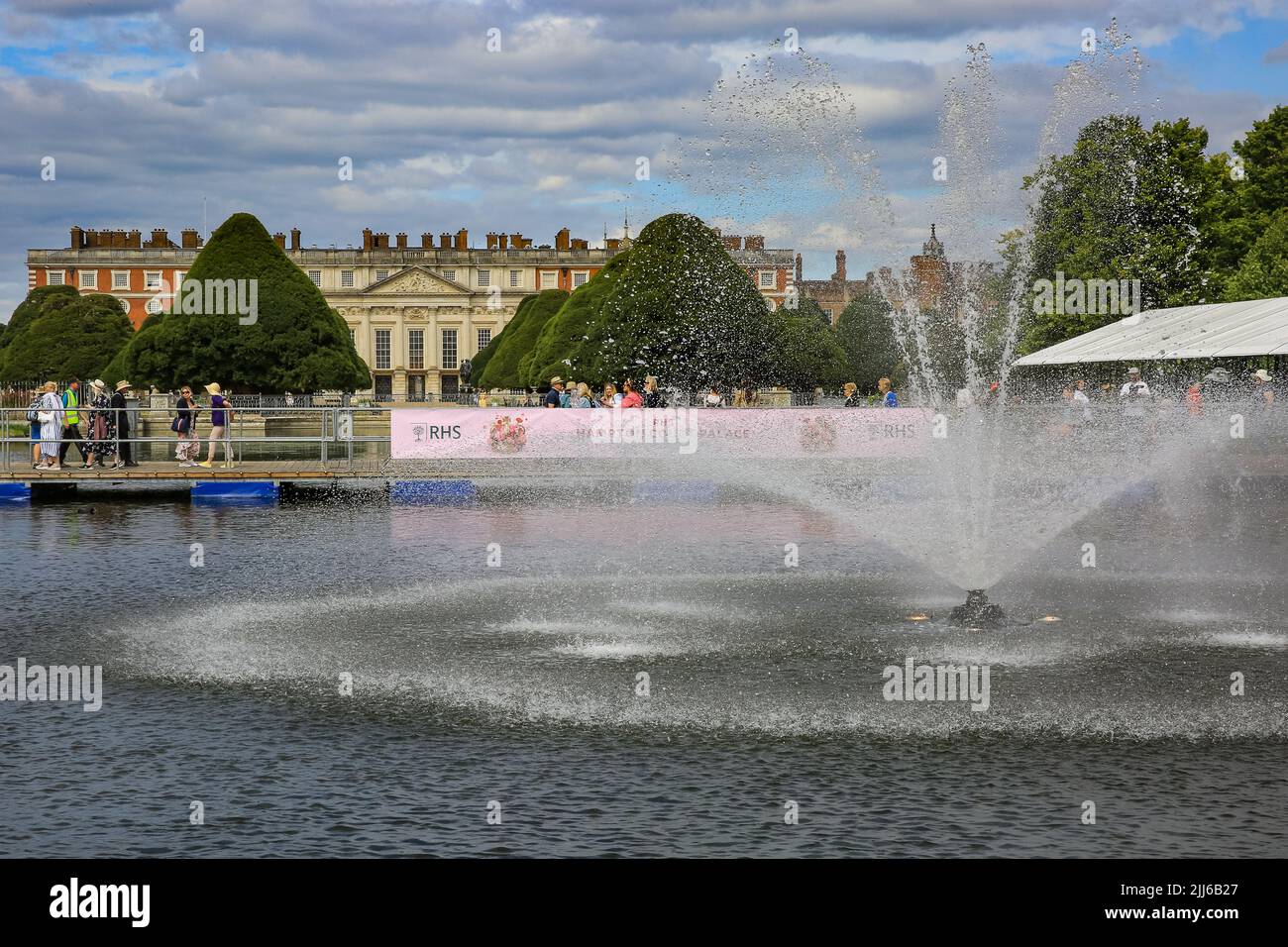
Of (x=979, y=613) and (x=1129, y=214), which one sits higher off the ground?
(x=1129, y=214)

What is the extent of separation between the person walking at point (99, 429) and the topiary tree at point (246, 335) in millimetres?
31386

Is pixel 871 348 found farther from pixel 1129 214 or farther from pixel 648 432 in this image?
pixel 648 432

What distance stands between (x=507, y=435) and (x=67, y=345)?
241 feet

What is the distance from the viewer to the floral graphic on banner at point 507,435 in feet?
99.7

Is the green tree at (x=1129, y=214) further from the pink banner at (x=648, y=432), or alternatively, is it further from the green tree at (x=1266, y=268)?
the pink banner at (x=648, y=432)

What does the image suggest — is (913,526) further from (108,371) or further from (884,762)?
(108,371)

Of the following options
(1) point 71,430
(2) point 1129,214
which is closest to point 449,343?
(2) point 1129,214

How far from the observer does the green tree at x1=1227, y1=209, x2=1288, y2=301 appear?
1864 inches

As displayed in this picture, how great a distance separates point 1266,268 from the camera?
1944 inches

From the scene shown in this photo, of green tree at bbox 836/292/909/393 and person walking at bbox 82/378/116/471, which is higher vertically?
green tree at bbox 836/292/909/393

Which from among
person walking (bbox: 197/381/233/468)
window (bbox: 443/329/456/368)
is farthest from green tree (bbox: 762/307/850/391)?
window (bbox: 443/329/456/368)

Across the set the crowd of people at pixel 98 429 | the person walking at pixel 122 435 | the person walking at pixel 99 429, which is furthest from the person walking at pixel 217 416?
the person walking at pixel 99 429

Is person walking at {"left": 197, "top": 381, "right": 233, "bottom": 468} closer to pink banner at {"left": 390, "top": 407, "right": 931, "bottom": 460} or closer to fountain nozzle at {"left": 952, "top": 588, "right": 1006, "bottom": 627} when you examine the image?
pink banner at {"left": 390, "top": 407, "right": 931, "bottom": 460}
